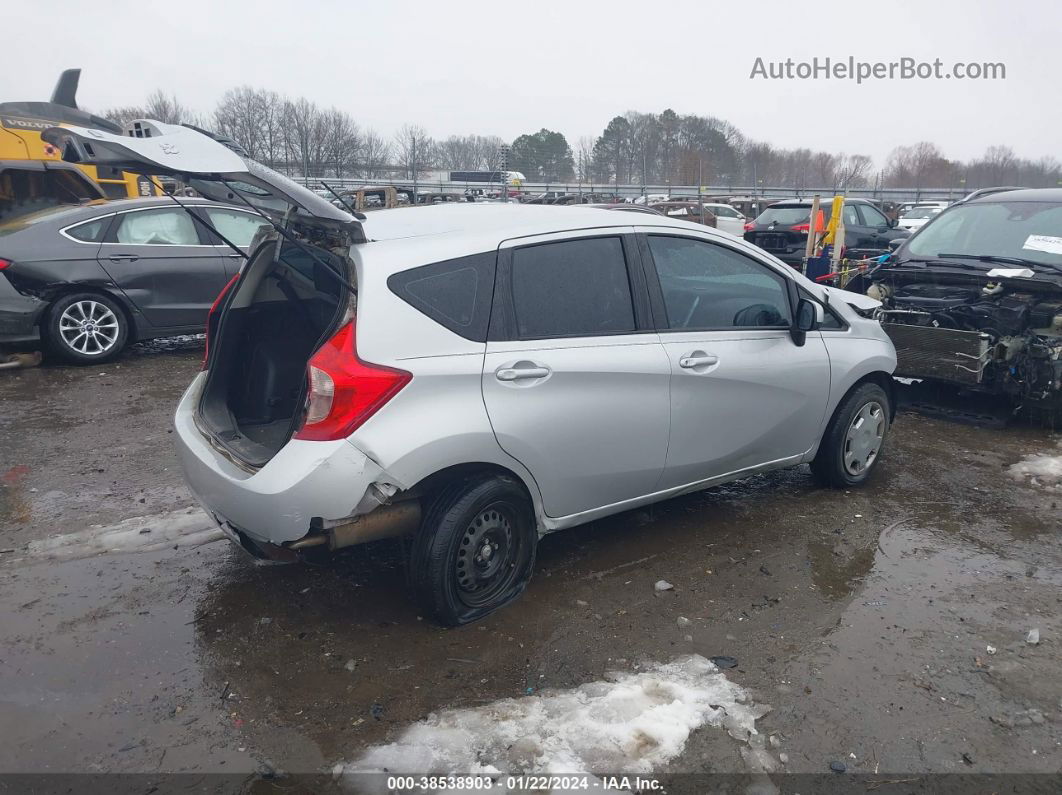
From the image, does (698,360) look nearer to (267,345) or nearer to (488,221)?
(488,221)

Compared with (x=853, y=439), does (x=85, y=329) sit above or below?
above

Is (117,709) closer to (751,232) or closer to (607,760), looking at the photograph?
(607,760)

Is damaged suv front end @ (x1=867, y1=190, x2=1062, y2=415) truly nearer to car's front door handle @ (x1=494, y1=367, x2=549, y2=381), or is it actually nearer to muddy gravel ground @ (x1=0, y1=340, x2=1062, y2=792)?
muddy gravel ground @ (x1=0, y1=340, x2=1062, y2=792)

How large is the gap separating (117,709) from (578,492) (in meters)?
2.03

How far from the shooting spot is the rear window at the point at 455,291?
3279 millimetres

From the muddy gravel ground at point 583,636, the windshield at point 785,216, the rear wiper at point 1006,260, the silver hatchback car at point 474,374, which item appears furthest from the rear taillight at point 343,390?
the windshield at point 785,216

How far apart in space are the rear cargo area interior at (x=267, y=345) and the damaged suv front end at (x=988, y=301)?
469 centimetres

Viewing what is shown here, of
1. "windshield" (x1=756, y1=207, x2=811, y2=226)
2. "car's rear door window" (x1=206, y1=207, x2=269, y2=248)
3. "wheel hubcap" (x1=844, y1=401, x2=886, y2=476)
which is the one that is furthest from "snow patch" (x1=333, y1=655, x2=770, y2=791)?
"windshield" (x1=756, y1=207, x2=811, y2=226)

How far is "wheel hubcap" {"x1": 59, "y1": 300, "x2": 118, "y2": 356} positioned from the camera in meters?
7.97

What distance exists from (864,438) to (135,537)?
14.3ft

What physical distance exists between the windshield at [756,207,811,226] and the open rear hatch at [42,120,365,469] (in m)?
14.3

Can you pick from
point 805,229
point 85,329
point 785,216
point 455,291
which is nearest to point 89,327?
point 85,329

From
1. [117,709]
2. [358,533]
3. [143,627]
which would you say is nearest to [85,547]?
[143,627]

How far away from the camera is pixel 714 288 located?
4.33m
